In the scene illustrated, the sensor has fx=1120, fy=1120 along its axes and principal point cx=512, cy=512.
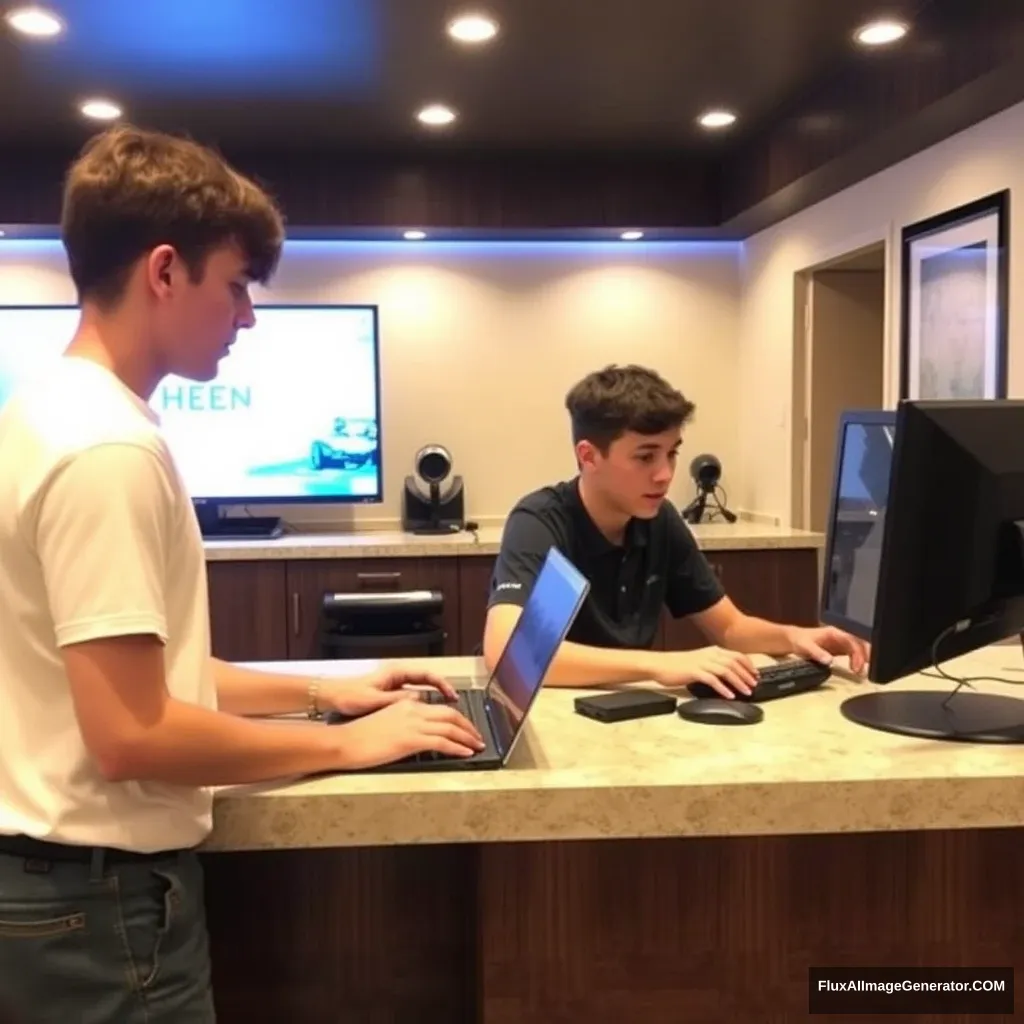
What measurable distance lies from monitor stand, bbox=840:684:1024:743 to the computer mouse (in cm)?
12

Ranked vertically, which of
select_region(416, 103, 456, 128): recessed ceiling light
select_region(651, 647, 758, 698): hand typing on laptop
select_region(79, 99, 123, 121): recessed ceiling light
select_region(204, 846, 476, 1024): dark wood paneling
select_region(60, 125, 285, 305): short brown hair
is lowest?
Answer: select_region(204, 846, 476, 1024): dark wood paneling

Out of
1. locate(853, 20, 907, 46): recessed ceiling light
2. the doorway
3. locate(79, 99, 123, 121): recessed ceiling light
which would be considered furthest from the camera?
the doorway

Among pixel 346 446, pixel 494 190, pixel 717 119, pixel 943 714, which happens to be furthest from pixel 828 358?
pixel 943 714

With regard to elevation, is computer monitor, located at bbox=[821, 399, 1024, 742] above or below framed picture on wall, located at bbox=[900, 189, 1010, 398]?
below

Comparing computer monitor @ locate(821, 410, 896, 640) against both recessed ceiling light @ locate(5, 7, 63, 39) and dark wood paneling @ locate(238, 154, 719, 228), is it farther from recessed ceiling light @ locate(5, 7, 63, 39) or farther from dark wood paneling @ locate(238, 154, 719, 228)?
dark wood paneling @ locate(238, 154, 719, 228)

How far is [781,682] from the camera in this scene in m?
1.54

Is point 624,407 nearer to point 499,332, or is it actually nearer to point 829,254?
point 829,254

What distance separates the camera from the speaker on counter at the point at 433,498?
13.7 feet

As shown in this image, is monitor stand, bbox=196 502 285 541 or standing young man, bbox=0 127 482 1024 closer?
standing young man, bbox=0 127 482 1024

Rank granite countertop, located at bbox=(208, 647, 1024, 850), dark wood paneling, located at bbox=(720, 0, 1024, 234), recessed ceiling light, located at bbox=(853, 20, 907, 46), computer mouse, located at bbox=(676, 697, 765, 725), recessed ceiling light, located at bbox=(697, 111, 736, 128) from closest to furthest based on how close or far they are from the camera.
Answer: granite countertop, located at bbox=(208, 647, 1024, 850) < computer mouse, located at bbox=(676, 697, 765, 725) < dark wood paneling, located at bbox=(720, 0, 1024, 234) < recessed ceiling light, located at bbox=(853, 20, 907, 46) < recessed ceiling light, located at bbox=(697, 111, 736, 128)

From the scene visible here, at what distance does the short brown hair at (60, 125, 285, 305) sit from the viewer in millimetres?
993

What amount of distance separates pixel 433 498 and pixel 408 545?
15.7 inches

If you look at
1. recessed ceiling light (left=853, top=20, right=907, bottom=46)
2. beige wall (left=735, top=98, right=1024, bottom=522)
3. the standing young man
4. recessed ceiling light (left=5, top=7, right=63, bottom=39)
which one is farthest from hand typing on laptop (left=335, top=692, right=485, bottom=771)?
recessed ceiling light (left=853, top=20, right=907, bottom=46)

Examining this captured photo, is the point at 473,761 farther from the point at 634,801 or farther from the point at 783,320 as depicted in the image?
the point at 783,320
